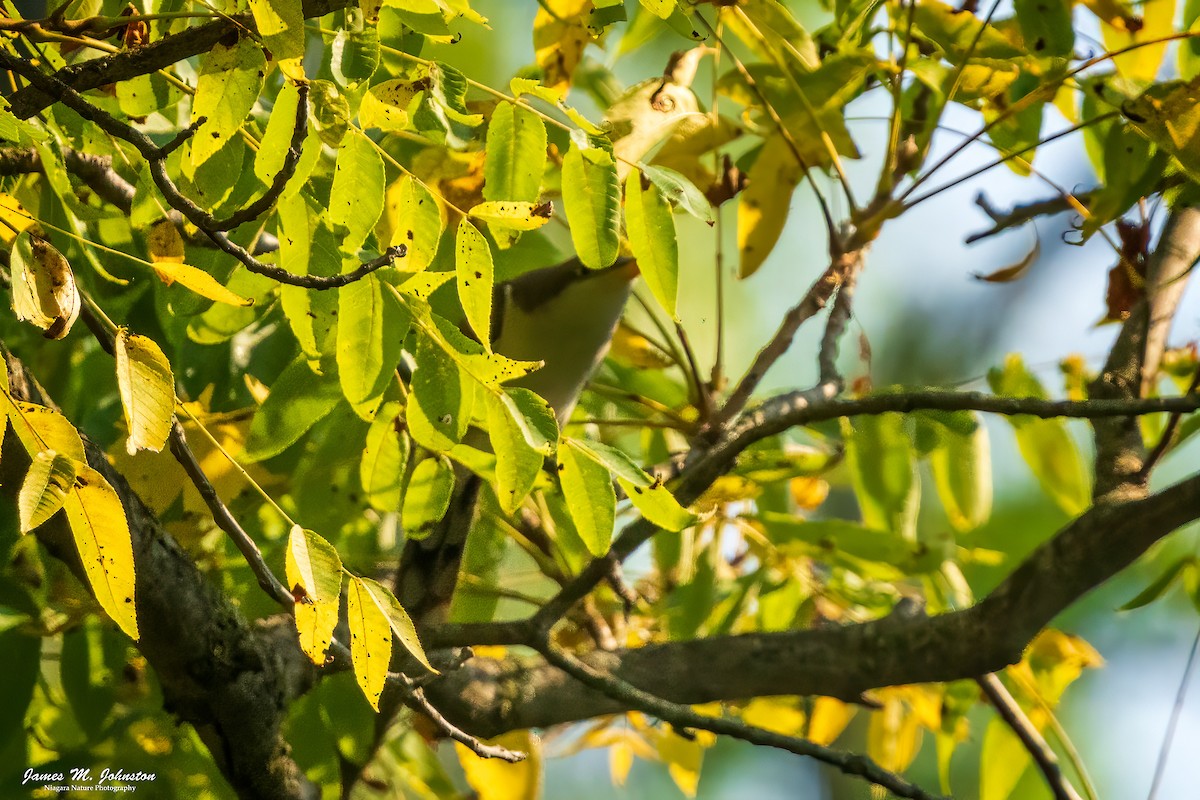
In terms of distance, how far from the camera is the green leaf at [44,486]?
0.87 metres

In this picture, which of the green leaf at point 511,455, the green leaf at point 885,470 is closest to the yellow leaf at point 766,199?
the green leaf at point 885,470

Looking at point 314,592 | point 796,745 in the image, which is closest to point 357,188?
point 314,592

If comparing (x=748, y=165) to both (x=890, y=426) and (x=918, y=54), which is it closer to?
(x=918, y=54)

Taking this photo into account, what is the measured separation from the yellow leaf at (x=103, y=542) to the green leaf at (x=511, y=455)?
0.39 m

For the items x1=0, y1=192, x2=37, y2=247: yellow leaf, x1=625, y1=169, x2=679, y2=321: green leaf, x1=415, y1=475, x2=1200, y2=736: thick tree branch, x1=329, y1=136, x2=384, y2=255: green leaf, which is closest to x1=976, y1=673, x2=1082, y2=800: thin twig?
x1=415, y1=475, x2=1200, y2=736: thick tree branch

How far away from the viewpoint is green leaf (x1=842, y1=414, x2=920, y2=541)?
6.70 ft

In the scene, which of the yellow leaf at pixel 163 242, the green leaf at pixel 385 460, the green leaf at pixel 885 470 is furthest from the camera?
the green leaf at pixel 885 470

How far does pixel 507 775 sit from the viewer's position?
7.36 ft

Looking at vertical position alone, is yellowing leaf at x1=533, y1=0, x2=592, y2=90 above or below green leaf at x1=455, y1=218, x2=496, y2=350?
above

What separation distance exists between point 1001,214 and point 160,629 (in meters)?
1.72

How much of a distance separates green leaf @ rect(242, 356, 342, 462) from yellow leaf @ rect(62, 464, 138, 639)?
0.51 meters

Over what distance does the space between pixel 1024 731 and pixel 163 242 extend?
5.98 ft

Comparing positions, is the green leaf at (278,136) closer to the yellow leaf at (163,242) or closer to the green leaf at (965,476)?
the yellow leaf at (163,242)

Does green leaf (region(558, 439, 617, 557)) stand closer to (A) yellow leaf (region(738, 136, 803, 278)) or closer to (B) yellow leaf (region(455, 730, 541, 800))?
(A) yellow leaf (region(738, 136, 803, 278))
